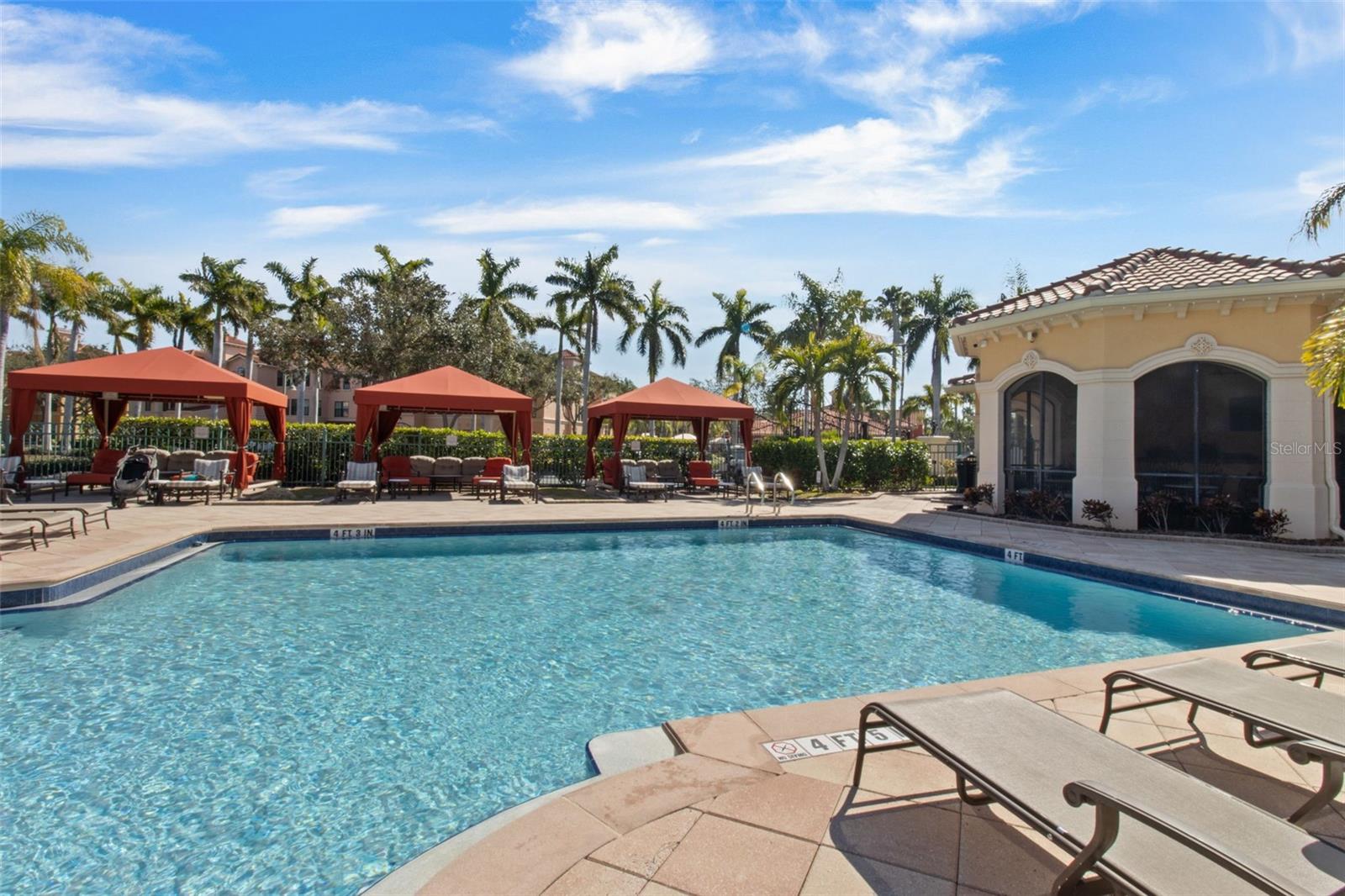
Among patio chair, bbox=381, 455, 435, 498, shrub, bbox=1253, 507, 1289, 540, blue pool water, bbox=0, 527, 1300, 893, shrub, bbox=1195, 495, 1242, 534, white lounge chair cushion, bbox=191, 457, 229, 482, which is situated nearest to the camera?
blue pool water, bbox=0, 527, 1300, 893

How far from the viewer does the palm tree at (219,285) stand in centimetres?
3662

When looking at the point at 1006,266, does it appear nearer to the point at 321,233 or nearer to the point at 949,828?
the point at 321,233

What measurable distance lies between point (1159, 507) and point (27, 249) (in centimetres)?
2781

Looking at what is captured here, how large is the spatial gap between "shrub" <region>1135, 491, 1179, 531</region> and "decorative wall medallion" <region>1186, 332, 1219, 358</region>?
94.9 inches

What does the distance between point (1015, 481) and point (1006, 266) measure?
2705cm

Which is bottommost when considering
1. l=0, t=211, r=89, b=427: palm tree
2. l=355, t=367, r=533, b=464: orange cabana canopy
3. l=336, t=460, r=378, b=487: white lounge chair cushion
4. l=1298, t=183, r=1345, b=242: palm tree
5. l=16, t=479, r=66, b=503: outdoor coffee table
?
l=16, t=479, r=66, b=503: outdoor coffee table

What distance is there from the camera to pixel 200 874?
2.70 m

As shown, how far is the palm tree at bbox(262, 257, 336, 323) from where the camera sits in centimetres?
3666

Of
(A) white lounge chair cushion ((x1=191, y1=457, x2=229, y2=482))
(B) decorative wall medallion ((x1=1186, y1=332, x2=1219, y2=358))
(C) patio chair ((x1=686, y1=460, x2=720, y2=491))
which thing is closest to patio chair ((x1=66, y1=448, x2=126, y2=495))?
(A) white lounge chair cushion ((x1=191, y1=457, x2=229, y2=482))

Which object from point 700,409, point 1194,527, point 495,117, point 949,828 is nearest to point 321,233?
point 495,117

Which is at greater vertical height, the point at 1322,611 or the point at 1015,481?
the point at 1015,481

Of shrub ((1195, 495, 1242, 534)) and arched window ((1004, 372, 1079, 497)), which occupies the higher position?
arched window ((1004, 372, 1079, 497))

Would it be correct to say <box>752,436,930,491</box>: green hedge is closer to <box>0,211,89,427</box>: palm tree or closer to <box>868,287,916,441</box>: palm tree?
<box>868,287,916,441</box>: palm tree

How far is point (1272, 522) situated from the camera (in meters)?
10.5
